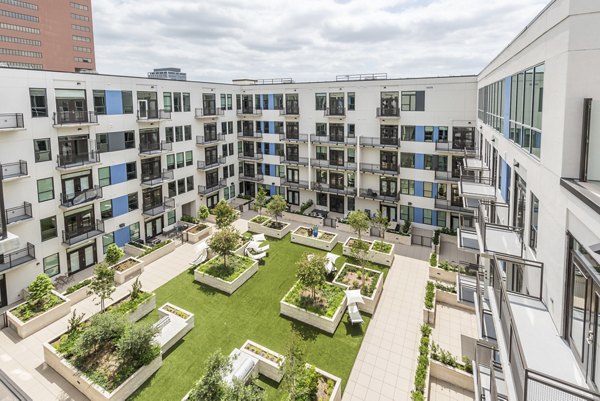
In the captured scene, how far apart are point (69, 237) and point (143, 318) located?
28.3ft

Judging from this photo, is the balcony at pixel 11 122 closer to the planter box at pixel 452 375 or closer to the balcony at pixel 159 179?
the balcony at pixel 159 179

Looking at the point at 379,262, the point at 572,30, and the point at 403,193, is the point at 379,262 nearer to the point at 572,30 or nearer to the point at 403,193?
the point at 403,193

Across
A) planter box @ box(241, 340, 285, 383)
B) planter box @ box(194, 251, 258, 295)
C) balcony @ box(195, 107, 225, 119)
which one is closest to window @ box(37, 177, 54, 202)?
planter box @ box(194, 251, 258, 295)

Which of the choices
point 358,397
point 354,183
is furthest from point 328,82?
point 358,397

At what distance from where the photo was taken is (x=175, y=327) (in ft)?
54.1

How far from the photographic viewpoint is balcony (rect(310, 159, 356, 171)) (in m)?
32.1

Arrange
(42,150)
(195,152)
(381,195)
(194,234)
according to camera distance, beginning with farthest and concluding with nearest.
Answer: (195,152) < (381,195) < (194,234) < (42,150)

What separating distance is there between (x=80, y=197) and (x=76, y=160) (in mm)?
2502

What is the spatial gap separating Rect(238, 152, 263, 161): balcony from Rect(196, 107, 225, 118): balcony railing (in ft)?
18.5

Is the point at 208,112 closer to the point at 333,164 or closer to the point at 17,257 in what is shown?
the point at 333,164

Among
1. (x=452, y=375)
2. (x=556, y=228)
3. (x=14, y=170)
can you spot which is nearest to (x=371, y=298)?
(x=452, y=375)

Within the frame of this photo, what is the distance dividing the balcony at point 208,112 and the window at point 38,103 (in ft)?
43.3

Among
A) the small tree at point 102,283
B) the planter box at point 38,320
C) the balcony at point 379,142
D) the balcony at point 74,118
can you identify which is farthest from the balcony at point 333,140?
the planter box at point 38,320

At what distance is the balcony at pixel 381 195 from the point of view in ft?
99.3
